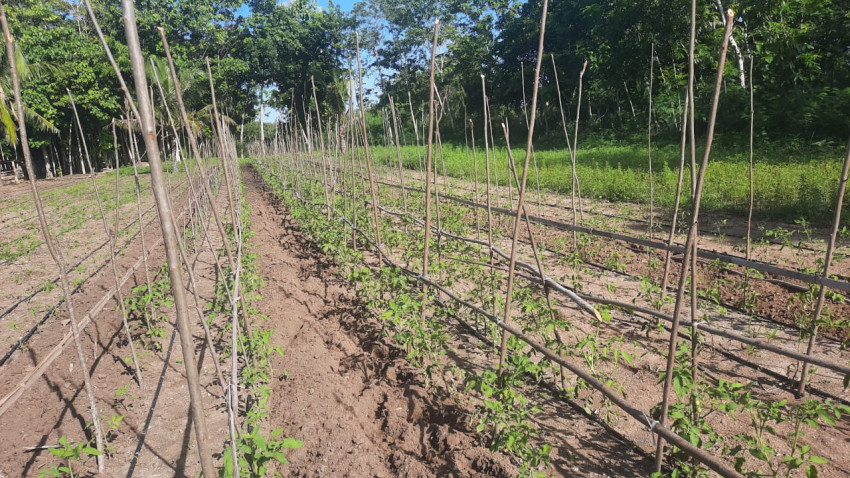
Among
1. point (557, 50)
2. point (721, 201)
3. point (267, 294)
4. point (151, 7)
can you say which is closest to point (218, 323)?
point (267, 294)

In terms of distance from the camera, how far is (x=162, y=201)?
1.31m

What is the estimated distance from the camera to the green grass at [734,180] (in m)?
6.56

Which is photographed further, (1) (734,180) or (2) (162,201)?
(1) (734,180)

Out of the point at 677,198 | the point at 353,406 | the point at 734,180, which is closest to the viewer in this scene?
the point at 353,406

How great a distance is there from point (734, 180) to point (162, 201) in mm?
8589

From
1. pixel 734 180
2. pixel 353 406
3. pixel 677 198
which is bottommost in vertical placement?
pixel 353 406

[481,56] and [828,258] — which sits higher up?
[481,56]

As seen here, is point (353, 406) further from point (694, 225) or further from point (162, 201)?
point (694, 225)

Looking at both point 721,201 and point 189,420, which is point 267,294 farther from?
point 721,201

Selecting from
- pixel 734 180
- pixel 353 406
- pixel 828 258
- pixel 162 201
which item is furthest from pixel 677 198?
pixel 734 180

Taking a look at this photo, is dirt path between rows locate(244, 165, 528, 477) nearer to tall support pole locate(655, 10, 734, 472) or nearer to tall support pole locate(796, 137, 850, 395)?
tall support pole locate(655, 10, 734, 472)

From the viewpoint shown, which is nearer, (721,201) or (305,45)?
(721,201)

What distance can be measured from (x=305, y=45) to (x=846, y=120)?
93.8ft

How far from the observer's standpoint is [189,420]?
2812 mm
